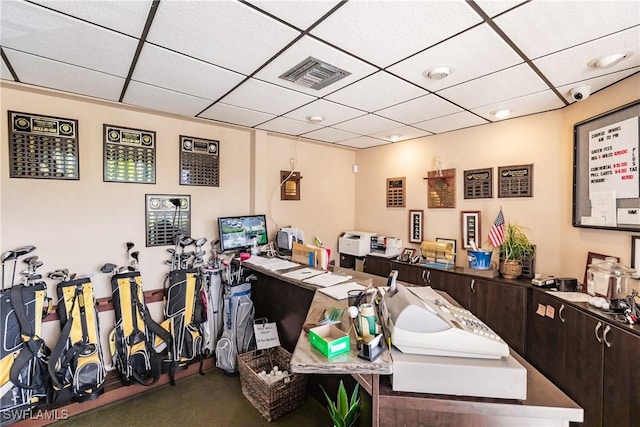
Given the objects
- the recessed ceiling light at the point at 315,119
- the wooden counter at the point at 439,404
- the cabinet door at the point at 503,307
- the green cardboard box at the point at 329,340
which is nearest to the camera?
the wooden counter at the point at 439,404

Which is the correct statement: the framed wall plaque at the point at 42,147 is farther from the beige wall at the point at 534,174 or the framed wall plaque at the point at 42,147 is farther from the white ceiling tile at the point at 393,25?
the beige wall at the point at 534,174

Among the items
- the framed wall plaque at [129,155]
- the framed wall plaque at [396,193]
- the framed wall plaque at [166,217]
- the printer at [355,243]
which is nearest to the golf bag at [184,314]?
the framed wall plaque at [166,217]

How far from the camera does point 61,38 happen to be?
1.64m

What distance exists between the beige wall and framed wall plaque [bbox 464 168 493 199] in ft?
0.20

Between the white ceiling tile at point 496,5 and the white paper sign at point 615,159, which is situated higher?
the white ceiling tile at point 496,5

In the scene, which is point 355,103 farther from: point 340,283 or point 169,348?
point 169,348

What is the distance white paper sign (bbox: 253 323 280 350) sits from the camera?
261 cm

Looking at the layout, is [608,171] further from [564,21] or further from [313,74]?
[313,74]

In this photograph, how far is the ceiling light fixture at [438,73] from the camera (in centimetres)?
197

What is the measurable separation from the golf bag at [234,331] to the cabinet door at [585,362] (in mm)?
2673

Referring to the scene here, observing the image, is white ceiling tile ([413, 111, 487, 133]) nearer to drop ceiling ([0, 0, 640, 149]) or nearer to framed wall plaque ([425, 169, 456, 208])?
drop ceiling ([0, 0, 640, 149])

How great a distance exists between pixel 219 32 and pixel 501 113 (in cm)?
268

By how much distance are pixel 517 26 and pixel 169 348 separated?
3497 millimetres

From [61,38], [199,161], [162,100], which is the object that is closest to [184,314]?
[199,161]
